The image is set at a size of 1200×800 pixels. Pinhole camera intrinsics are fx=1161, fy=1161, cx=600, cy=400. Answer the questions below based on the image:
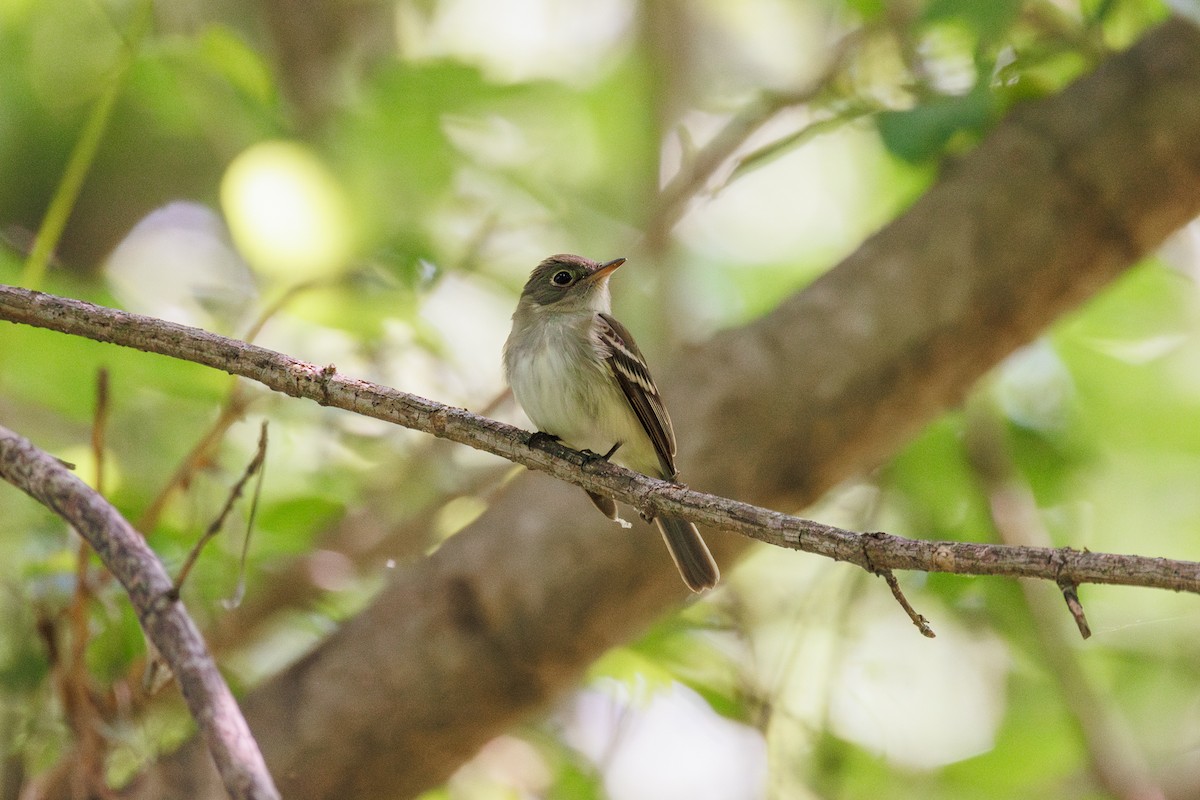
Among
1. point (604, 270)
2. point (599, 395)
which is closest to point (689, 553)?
point (599, 395)

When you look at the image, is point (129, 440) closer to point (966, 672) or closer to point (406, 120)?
point (406, 120)

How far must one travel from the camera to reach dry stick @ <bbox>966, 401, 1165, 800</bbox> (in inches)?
166

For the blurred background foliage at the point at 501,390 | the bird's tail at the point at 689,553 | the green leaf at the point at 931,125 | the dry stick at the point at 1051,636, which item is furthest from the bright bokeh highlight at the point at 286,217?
the dry stick at the point at 1051,636

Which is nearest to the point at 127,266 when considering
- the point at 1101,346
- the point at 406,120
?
the point at 406,120

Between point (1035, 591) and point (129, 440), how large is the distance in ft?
12.2

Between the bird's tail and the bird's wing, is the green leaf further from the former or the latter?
the bird's tail

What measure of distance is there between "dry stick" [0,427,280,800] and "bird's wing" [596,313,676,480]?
1.87m

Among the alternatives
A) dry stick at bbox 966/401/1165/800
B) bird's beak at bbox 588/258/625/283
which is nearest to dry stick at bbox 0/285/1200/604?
bird's beak at bbox 588/258/625/283

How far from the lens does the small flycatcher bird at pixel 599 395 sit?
3.73 meters

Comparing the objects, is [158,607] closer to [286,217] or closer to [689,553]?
[286,217]

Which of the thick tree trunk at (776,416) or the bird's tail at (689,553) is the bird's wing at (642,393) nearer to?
the thick tree trunk at (776,416)

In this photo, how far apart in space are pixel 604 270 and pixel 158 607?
7.95 ft

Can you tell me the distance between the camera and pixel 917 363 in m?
3.98

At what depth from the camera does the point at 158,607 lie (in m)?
2.26
